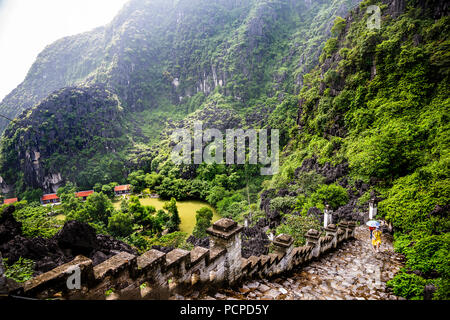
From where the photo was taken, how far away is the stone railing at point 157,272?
2.46 metres

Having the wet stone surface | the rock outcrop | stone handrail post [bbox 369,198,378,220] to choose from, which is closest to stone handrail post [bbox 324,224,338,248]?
the wet stone surface

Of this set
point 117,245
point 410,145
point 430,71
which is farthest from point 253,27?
point 117,245

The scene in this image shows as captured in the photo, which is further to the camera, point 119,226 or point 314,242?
point 119,226

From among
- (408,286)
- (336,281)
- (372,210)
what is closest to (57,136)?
(372,210)

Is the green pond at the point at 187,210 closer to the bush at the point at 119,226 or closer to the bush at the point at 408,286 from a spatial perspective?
the bush at the point at 119,226

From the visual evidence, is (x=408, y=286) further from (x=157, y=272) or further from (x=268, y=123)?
(x=268, y=123)

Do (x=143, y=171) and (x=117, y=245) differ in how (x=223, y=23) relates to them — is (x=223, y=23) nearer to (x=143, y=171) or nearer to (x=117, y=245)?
(x=143, y=171)

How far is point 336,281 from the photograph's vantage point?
18.4 feet

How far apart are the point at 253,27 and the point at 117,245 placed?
87.0 meters

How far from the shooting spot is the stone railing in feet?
8.09

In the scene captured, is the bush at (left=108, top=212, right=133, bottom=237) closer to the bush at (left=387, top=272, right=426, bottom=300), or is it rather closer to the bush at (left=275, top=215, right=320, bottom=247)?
the bush at (left=275, top=215, right=320, bottom=247)

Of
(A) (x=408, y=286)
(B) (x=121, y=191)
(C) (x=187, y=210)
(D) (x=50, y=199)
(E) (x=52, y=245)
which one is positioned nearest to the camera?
Result: (A) (x=408, y=286)

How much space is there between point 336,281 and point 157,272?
4.92 meters

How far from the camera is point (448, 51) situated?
14.8m
